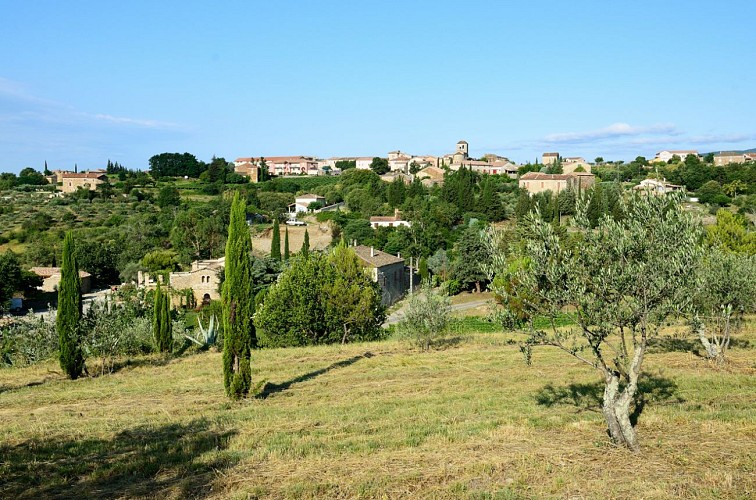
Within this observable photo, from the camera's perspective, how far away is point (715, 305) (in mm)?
21625

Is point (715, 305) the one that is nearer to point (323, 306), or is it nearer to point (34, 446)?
point (323, 306)

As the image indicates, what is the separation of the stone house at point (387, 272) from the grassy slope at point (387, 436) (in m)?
36.1

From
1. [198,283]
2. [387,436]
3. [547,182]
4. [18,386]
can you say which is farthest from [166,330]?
[547,182]

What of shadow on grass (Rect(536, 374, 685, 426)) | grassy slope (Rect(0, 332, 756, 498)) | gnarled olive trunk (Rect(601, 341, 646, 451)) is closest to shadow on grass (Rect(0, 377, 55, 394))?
grassy slope (Rect(0, 332, 756, 498))

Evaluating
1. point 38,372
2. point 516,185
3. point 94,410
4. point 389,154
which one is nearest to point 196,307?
point 38,372

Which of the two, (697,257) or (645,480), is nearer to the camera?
(645,480)

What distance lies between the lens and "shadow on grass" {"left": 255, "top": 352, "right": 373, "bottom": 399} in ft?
60.0

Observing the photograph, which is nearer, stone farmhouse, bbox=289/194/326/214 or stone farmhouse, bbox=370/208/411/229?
stone farmhouse, bbox=370/208/411/229

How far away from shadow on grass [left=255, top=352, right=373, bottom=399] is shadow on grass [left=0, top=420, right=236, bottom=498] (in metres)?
4.52

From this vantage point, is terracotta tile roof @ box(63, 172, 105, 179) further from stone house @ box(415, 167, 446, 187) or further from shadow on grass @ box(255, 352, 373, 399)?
shadow on grass @ box(255, 352, 373, 399)

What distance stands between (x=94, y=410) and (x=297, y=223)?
228 ft

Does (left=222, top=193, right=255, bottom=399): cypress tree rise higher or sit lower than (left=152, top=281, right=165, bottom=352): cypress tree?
higher

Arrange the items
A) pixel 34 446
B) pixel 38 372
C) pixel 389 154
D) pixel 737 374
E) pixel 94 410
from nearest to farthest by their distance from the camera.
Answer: pixel 34 446
pixel 94 410
pixel 737 374
pixel 38 372
pixel 389 154

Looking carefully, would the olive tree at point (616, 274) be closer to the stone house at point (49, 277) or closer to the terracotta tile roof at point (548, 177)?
the stone house at point (49, 277)
